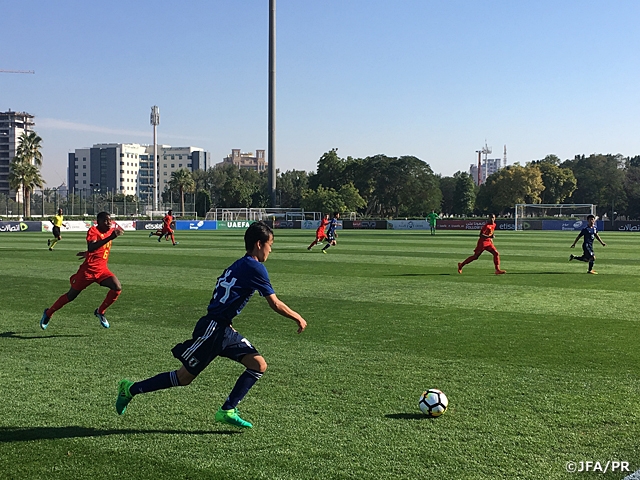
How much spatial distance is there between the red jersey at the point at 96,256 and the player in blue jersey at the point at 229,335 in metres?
5.20

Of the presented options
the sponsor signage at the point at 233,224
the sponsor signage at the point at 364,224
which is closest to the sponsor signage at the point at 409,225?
the sponsor signage at the point at 364,224

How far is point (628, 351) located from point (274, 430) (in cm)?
545

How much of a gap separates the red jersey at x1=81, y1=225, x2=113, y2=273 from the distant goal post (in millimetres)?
61653

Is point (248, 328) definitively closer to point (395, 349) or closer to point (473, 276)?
point (395, 349)

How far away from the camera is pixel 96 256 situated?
10375 mm

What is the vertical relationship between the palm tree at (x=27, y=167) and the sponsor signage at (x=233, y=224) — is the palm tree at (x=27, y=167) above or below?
above

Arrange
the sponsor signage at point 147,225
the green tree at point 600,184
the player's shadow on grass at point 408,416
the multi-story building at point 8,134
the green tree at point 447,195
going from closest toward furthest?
the player's shadow on grass at point 408,416, the sponsor signage at point 147,225, the green tree at point 600,184, the green tree at point 447,195, the multi-story building at point 8,134

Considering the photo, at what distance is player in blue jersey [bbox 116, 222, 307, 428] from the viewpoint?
5418mm

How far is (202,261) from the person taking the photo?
954 inches

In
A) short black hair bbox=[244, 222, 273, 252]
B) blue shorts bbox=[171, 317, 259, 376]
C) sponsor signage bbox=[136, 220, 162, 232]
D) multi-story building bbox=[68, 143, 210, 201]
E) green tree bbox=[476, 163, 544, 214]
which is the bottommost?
sponsor signage bbox=[136, 220, 162, 232]

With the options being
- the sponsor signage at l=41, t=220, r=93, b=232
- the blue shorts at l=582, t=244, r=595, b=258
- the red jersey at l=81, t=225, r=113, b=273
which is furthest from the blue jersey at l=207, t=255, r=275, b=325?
the sponsor signage at l=41, t=220, r=93, b=232

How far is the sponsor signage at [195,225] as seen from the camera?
228 feet

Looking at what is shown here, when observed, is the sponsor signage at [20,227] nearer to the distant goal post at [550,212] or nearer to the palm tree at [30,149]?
the palm tree at [30,149]

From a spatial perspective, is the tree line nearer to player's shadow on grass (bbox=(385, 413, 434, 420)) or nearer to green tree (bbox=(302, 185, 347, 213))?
green tree (bbox=(302, 185, 347, 213))
